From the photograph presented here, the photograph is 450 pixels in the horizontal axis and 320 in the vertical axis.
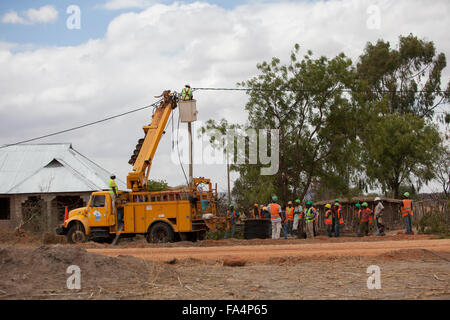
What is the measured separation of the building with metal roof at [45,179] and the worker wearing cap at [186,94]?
13.1 meters

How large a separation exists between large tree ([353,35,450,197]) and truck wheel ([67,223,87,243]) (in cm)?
2389

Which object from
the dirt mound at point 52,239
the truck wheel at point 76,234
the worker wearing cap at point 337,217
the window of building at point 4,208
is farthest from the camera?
the window of building at point 4,208

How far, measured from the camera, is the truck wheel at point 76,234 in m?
21.0

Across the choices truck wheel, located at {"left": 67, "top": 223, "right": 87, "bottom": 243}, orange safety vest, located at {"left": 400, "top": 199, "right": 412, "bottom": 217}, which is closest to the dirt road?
truck wheel, located at {"left": 67, "top": 223, "right": 87, "bottom": 243}

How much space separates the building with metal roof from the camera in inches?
1355

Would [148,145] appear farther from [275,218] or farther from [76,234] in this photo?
[275,218]

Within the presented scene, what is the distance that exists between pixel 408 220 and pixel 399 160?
74.2ft

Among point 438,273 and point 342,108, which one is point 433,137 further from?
point 438,273

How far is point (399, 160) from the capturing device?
4353 cm

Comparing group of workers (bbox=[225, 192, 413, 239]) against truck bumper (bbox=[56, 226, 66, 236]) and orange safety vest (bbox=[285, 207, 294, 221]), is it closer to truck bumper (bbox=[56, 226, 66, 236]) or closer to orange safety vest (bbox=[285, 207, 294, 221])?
orange safety vest (bbox=[285, 207, 294, 221])

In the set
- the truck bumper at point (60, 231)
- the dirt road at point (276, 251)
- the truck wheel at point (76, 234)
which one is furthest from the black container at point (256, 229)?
the truck bumper at point (60, 231)

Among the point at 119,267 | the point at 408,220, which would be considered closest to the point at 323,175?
the point at 408,220

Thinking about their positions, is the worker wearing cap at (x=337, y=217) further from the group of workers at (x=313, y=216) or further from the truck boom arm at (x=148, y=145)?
the truck boom arm at (x=148, y=145)

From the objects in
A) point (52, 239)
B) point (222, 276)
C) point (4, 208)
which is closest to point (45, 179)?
point (4, 208)
